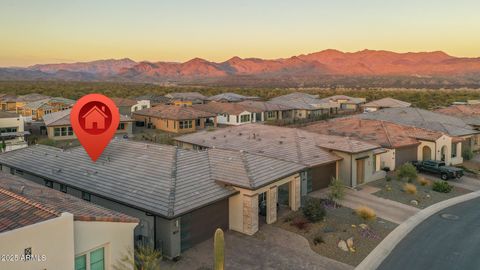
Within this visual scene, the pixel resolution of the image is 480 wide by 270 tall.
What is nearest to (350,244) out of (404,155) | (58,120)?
(404,155)

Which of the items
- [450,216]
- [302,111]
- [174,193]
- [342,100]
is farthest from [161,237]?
[342,100]

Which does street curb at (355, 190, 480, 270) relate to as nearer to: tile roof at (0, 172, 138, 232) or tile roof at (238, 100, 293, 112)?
tile roof at (0, 172, 138, 232)

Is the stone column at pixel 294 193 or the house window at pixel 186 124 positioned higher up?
the house window at pixel 186 124

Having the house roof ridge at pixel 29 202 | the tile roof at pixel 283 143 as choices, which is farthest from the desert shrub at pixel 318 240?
the house roof ridge at pixel 29 202

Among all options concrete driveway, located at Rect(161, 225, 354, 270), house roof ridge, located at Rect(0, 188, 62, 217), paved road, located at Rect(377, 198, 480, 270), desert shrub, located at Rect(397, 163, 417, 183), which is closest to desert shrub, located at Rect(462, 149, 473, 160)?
desert shrub, located at Rect(397, 163, 417, 183)

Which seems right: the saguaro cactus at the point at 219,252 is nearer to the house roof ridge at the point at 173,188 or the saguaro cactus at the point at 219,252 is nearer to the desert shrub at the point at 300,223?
the house roof ridge at the point at 173,188
